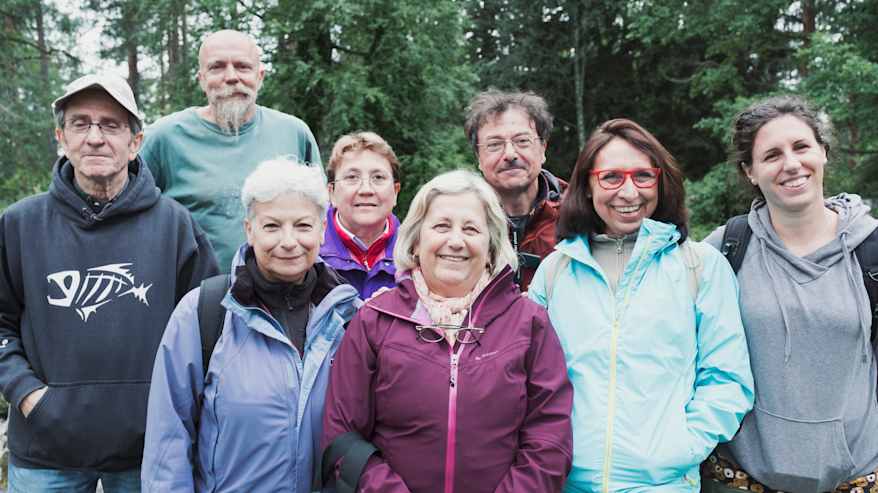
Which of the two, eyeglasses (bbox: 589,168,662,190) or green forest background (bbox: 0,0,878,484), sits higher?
A: green forest background (bbox: 0,0,878,484)

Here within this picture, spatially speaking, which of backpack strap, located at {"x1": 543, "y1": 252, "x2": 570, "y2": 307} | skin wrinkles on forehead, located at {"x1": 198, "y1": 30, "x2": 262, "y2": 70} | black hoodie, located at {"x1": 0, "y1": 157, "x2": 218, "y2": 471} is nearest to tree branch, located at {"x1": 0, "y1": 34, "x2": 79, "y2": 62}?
skin wrinkles on forehead, located at {"x1": 198, "y1": 30, "x2": 262, "y2": 70}

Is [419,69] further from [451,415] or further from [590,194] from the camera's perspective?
[451,415]

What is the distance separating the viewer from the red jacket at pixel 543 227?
3777 millimetres

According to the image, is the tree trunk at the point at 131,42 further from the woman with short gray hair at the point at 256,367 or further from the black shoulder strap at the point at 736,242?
the black shoulder strap at the point at 736,242

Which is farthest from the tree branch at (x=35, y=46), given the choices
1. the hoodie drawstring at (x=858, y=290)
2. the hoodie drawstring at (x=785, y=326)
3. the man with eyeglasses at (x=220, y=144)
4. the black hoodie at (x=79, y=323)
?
the hoodie drawstring at (x=858, y=290)

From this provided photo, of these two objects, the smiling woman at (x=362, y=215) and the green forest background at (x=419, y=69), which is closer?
the smiling woman at (x=362, y=215)

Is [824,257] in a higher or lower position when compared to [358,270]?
higher

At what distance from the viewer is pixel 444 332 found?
2.61m

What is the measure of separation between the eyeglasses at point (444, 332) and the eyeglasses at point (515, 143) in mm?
1515

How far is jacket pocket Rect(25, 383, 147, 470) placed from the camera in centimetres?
288

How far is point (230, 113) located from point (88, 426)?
1.91 meters

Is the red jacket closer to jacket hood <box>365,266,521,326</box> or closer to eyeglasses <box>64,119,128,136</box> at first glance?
jacket hood <box>365,266,521,326</box>

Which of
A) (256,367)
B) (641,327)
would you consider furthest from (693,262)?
(256,367)

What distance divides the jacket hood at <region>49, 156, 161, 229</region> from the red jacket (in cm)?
192
